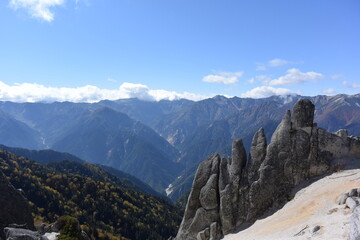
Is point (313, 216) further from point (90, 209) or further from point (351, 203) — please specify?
point (90, 209)

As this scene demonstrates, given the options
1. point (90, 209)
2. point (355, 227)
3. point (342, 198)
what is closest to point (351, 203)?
point (342, 198)

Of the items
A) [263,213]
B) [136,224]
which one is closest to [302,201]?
[263,213]

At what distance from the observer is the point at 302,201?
3997 cm

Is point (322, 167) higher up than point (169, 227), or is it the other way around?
point (322, 167)

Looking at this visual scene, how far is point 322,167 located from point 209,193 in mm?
17840

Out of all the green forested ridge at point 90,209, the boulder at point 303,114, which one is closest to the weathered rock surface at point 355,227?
the boulder at point 303,114

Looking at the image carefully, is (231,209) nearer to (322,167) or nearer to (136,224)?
(322,167)

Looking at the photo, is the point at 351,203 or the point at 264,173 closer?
the point at 351,203

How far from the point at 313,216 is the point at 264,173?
36.8 ft

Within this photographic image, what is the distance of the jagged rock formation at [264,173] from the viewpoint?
4422cm

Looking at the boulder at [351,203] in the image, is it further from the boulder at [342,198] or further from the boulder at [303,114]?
the boulder at [303,114]

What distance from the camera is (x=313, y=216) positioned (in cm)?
3469

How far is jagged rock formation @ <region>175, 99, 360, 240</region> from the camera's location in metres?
44.2

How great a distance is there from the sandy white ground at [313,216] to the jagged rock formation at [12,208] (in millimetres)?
39142
